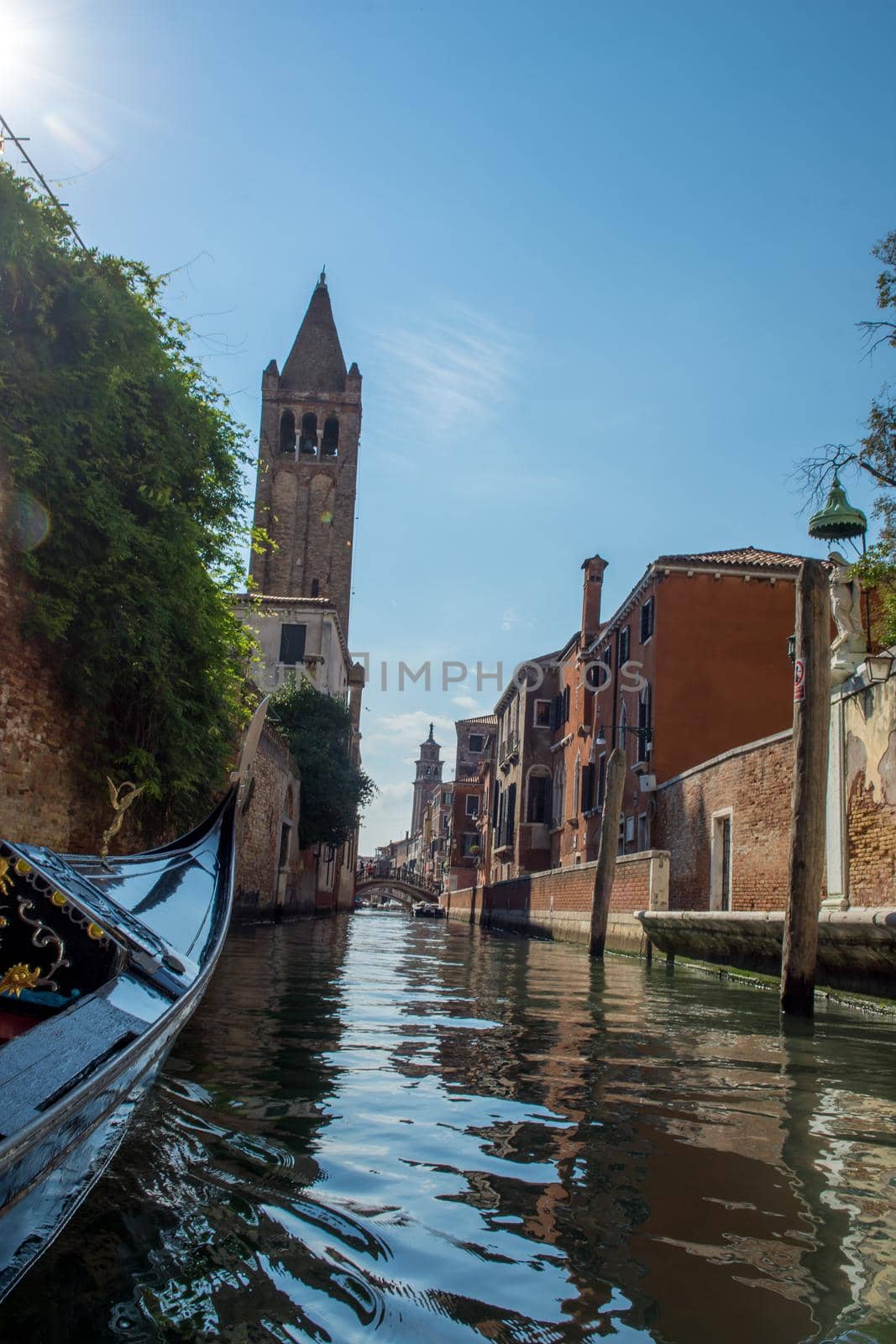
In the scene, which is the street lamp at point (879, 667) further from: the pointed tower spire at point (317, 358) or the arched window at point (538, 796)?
the pointed tower spire at point (317, 358)

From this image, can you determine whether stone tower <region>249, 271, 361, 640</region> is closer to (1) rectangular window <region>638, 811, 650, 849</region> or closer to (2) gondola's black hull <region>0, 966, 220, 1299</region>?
(1) rectangular window <region>638, 811, 650, 849</region>

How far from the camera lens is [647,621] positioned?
18.6 metres

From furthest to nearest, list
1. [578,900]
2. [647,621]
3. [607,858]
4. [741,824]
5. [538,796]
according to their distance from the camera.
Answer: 1. [538,796]
2. [647,621]
3. [578,900]
4. [607,858]
5. [741,824]

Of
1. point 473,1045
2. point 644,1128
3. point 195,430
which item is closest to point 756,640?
point 195,430

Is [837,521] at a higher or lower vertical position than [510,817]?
higher

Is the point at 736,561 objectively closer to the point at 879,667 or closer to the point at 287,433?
the point at 879,667

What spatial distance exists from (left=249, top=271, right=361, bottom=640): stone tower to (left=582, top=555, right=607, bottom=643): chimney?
12.8 metres

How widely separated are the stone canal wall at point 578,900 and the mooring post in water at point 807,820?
19.4 ft

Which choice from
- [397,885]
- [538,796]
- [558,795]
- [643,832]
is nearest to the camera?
[643,832]

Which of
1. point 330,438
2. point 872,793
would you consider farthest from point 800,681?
point 330,438

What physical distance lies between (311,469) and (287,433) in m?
2.23

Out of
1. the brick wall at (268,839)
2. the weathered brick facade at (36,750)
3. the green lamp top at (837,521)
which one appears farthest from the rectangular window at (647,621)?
the weathered brick facade at (36,750)

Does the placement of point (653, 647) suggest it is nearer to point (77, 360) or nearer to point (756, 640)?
point (756, 640)

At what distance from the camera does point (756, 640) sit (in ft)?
58.1
